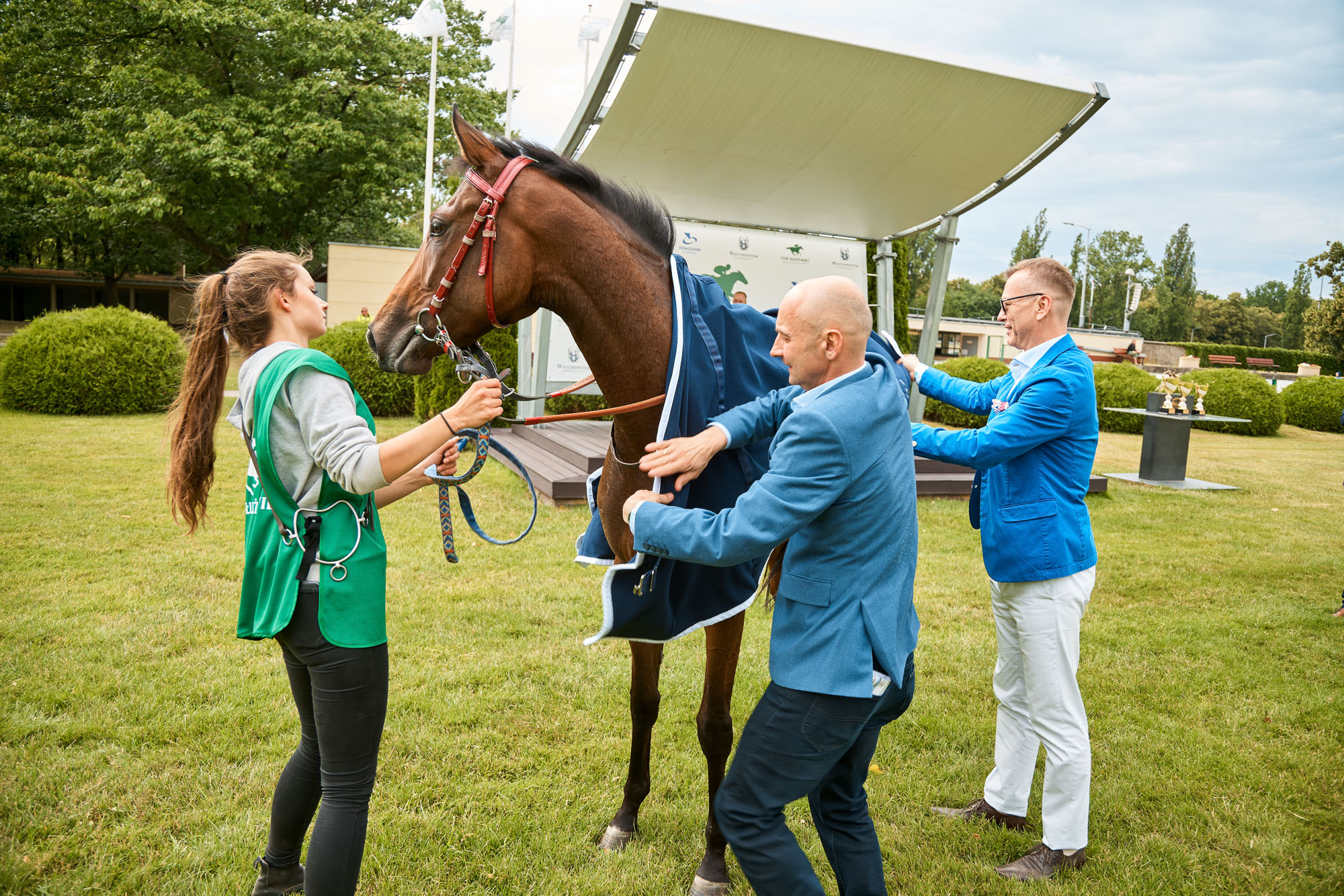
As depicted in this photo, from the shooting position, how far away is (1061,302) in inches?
117

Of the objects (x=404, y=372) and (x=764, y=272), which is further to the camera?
(x=764, y=272)

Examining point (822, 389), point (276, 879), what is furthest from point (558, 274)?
point (276, 879)

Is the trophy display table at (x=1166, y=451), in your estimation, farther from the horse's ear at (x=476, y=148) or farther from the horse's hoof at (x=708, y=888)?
the horse's ear at (x=476, y=148)

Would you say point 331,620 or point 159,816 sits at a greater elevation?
point 331,620

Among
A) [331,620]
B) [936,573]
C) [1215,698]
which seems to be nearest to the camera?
[331,620]

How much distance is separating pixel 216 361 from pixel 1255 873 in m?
4.01

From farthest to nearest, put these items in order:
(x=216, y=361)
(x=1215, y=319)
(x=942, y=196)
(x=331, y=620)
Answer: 1. (x=1215, y=319)
2. (x=942, y=196)
3. (x=216, y=361)
4. (x=331, y=620)

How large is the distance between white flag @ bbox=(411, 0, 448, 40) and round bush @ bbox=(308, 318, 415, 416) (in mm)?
6021

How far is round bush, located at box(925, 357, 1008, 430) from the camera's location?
15859mm

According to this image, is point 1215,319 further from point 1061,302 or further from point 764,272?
point 1061,302

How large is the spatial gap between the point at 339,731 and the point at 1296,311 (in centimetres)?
8772


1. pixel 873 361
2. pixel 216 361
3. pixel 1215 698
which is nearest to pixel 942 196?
pixel 1215 698

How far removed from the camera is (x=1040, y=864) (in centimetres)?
291

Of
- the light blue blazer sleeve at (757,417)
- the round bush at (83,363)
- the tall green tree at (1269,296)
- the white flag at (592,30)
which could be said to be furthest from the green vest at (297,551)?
the tall green tree at (1269,296)
